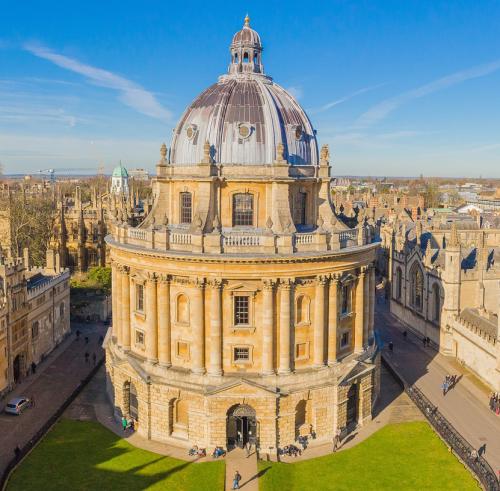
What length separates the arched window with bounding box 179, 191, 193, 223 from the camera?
39.9 meters

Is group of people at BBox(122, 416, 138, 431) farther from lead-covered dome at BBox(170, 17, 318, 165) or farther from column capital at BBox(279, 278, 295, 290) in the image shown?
lead-covered dome at BBox(170, 17, 318, 165)

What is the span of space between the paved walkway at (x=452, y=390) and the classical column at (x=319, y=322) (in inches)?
473

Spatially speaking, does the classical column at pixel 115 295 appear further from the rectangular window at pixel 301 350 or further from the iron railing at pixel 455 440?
the iron railing at pixel 455 440

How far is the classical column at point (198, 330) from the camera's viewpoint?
36250 millimetres

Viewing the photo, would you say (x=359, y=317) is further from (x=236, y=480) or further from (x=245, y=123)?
(x=245, y=123)

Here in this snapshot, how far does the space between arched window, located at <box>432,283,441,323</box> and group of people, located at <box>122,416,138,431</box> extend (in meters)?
33.6

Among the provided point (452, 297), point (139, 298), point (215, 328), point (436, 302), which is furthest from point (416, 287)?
point (139, 298)

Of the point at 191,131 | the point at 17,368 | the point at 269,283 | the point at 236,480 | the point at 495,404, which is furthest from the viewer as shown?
the point at 17,368

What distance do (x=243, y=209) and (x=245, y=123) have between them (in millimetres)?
5942

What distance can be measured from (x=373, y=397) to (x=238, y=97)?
24.5 meters

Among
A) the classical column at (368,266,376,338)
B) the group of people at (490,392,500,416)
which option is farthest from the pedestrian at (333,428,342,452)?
the group of people at (490,392,500,416)

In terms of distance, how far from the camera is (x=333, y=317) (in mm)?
38062

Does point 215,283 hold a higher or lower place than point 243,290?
higher

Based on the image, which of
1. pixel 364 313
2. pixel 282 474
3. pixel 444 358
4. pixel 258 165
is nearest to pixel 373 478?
pixel 282 474
